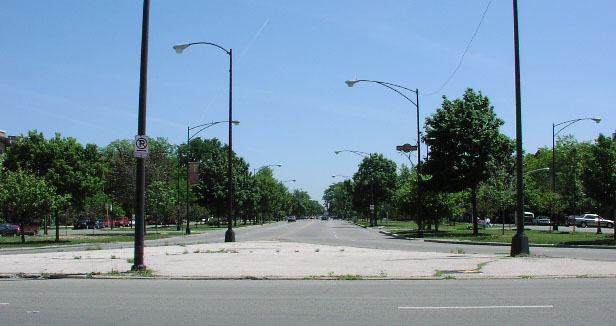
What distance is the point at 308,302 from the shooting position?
931 cm

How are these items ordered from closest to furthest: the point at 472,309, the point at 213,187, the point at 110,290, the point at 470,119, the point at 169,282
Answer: the point at 472,309 → the point at 110,290 → the point at 169,282 → the point at 470,119 → the point at 213,187

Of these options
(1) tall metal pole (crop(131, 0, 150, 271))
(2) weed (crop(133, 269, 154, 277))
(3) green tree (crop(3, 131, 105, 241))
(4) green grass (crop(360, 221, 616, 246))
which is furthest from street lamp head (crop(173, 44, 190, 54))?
(4) green grass (crop(360, 221, 616, 246))

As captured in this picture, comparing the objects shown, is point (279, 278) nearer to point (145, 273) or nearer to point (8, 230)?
point (145, 273)

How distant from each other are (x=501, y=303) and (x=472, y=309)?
2.80 ft

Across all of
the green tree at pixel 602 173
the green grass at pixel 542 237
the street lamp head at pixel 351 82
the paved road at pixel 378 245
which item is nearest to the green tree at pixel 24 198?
the paved road at pixel 378 245

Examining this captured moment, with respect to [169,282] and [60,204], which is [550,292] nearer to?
[169,282]

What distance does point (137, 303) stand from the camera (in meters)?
9.16

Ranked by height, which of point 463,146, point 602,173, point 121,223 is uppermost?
point 463,146

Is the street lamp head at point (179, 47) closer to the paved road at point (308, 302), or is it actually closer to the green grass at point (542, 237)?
the paved road at point (308, 302)

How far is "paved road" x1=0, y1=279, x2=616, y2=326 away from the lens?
306 inches

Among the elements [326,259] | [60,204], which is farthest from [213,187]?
[326,259]

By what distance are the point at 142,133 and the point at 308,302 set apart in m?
6.95

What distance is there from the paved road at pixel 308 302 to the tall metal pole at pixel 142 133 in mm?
1377

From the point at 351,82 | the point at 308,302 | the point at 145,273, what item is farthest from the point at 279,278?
the point at 351,82
